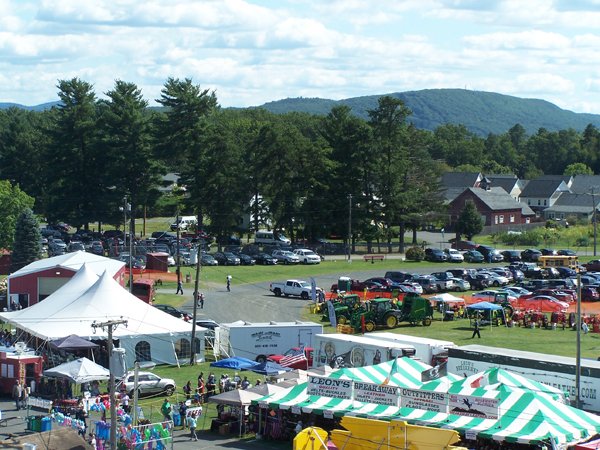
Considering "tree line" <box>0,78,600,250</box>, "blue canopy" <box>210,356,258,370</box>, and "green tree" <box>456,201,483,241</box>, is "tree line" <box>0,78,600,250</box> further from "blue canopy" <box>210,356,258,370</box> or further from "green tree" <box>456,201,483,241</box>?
"blue canopy" <box>210,356,258,370</box>

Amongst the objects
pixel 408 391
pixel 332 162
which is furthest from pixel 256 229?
pixel 408 391

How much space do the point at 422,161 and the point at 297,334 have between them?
155 ft

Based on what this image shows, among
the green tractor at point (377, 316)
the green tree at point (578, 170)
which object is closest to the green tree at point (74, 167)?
the green tractor at point (377, 316)

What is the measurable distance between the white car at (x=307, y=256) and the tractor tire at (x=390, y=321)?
27.2 meters

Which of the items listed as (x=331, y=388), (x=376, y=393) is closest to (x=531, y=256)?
(x=331, y=388)

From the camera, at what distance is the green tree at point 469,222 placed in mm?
95688

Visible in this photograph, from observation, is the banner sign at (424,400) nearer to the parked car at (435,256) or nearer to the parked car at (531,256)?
the parked car at (435,256)

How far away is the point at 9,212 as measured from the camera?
252 feet

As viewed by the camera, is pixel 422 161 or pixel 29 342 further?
pixel 422 161

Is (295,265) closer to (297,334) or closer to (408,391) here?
(297,334)

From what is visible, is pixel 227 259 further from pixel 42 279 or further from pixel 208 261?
pixel 42 279

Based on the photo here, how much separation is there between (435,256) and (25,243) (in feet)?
100

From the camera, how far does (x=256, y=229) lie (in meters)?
90.5

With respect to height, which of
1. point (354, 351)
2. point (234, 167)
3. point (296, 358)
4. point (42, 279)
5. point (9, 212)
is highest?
point (234, 167)
